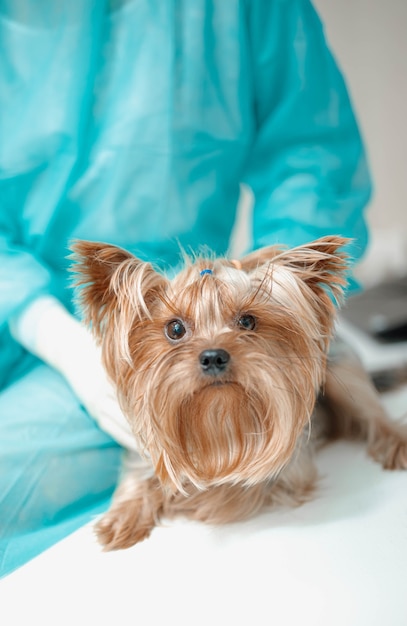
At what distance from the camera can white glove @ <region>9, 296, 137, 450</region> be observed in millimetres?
1175

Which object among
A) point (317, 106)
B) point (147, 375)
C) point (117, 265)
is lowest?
point (147, 375)

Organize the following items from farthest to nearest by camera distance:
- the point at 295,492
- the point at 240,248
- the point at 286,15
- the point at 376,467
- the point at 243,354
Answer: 1. the point at 240,248
2. the point at 286,15
3. the point at 376,467
4. the point at 295,492
5. the point at 243,354

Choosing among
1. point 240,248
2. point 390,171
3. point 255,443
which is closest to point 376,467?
point 255,443

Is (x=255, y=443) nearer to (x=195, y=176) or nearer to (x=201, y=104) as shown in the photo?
(x=195, y=176)

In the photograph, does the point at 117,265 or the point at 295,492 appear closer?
the point at 117,265

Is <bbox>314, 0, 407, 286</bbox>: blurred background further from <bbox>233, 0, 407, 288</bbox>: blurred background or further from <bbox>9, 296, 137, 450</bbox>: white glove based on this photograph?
<bbox>9, 296, 137, 450</bbox>: white glove

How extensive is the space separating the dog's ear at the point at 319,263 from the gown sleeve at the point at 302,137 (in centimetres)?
31

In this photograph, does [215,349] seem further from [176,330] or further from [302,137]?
[302,137]

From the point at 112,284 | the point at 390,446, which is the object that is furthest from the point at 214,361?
the point at 390,446

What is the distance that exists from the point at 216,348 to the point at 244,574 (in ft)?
1.23

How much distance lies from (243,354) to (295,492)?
38cm

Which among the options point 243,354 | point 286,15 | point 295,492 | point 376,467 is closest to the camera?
point 243,354

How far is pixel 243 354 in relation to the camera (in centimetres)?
91

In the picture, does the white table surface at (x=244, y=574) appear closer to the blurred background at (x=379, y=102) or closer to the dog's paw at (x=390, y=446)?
the dog's paw at (x=390, y=446)
